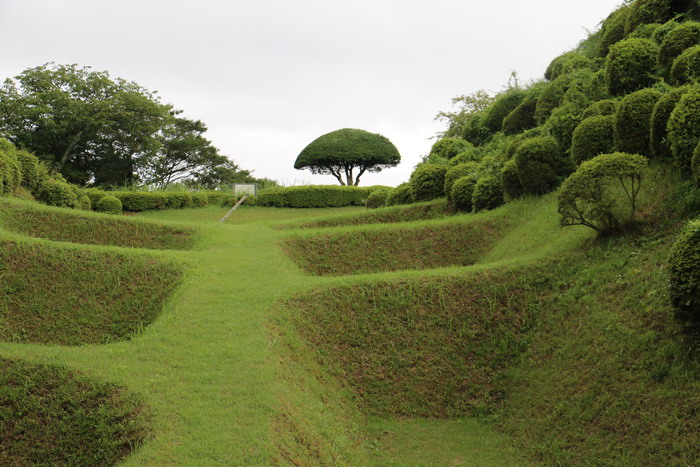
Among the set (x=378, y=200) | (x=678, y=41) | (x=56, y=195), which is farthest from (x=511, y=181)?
(x=56, y=195)

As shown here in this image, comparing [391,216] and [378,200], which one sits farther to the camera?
[378,200]

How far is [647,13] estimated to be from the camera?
1523cm

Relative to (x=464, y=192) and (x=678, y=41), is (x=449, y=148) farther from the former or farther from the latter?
(x=678, y=41)

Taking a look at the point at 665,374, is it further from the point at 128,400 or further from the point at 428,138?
the point at 428,138

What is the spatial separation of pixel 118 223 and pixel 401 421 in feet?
31.3

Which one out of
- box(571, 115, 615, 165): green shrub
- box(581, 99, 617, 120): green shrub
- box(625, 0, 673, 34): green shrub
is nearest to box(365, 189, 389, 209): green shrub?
box(625, 0, 673, 34): green shrub

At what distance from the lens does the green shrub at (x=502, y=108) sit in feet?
66.9

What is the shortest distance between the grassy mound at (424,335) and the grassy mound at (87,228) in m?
5.97

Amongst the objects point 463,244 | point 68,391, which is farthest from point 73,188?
point 68,391

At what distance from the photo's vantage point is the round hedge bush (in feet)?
80.7

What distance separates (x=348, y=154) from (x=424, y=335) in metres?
31.4

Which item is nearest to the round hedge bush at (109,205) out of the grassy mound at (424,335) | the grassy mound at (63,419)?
the grassy mound at (424,335)

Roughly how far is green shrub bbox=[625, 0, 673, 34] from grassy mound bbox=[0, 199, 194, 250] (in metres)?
12.1

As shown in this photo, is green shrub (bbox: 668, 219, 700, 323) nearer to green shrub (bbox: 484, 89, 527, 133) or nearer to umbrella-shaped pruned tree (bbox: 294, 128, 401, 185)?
green shrub (bbox: 484, 89, 527, 133)
